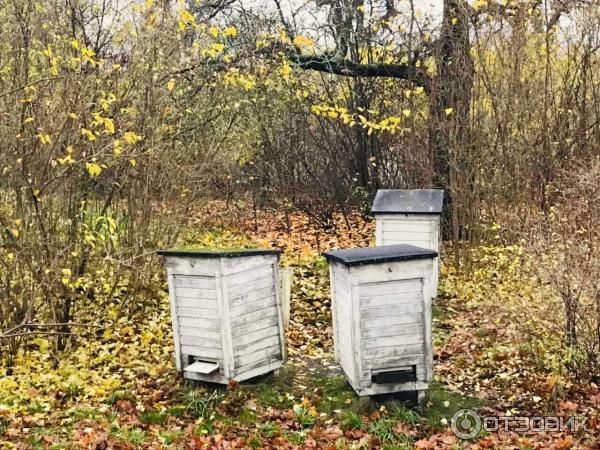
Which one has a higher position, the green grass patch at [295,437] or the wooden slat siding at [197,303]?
the wooden slat siding at [197,303]

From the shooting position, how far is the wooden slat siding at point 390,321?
5.66 metres

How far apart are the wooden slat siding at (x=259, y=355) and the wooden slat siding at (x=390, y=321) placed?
1.18 m

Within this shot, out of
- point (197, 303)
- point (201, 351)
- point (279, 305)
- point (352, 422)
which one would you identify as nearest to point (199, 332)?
point (201, 351)

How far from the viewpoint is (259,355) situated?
20.8 ft

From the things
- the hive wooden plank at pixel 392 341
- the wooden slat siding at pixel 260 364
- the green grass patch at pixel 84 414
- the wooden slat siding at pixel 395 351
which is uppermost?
the hive wooden plank at pixel 392 341

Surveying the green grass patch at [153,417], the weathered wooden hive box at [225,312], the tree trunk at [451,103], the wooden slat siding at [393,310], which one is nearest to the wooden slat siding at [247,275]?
the weathered wooden hive box at [225,312]

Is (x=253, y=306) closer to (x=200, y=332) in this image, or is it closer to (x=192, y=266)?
(x=200, y=332)

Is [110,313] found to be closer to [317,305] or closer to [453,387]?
[317,305]

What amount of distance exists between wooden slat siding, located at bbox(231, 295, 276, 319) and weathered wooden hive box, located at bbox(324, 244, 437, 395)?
81 centimetres

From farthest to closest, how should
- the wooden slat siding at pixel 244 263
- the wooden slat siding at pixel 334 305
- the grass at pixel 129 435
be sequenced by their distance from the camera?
the wooden slat siding at pixel 334 305
the wooden slat siding at pixel 244 263
the grass at pixel 129 435

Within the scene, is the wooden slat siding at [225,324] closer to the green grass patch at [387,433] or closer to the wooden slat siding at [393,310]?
the wooden slat siding at [393,310]

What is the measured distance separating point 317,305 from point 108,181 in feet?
10.6

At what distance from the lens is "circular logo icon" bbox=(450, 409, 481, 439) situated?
541cm

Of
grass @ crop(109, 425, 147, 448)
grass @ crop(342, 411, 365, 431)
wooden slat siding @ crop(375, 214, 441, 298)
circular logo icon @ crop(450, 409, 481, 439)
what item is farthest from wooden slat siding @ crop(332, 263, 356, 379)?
wooden slat siding @ crop(375, 214, 441, 298)
